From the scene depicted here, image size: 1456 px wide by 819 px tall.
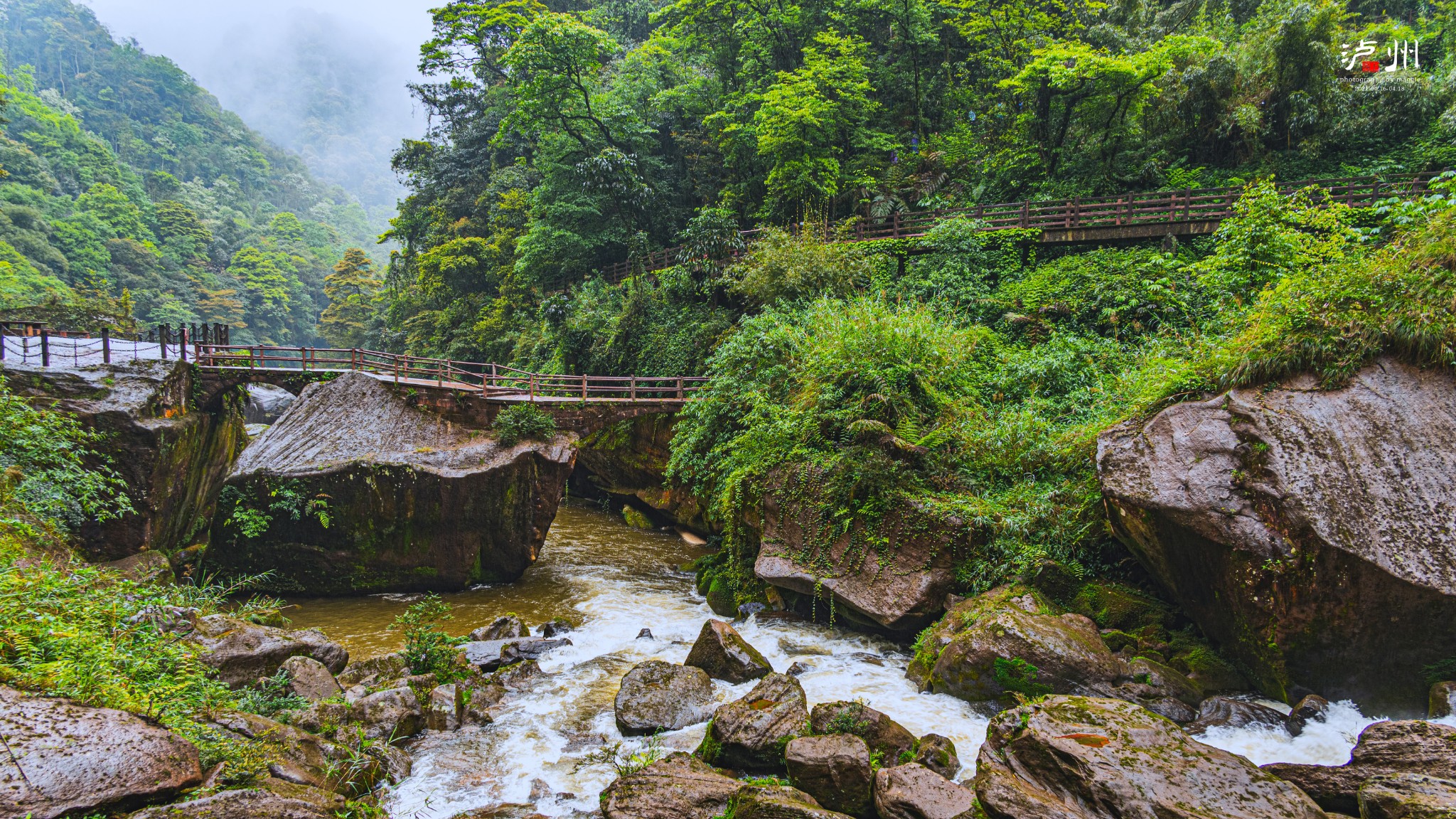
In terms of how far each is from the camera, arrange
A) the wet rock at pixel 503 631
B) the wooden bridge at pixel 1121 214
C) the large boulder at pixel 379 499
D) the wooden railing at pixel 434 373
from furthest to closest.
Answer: the wooden bridge at pixel 1121 214 → the wooden railing at pixel 434 373 → the large boulder at pixel 379 499 → the wet rock at pixel 503 631

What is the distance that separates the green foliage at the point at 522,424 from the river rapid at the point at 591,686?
10.4ft

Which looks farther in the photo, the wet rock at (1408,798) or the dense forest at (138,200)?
the dense forest at (138,200)

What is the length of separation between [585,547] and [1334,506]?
14.2m

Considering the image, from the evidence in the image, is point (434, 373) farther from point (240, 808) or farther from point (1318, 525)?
point (1318, 525)

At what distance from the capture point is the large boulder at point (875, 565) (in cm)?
894

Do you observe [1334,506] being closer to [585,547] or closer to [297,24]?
[585,547]

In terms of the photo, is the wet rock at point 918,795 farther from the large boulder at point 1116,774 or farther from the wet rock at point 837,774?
the large boulder at point 1116,774

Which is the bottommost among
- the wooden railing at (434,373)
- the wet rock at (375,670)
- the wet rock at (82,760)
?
the wet rock at (375,670)

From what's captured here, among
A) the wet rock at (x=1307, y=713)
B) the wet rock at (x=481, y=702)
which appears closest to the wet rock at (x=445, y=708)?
the wet rock at (x=481, y=702)

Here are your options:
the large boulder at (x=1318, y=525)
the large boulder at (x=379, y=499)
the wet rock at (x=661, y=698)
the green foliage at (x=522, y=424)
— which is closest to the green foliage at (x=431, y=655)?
the wet rock at (x=661, y=698)

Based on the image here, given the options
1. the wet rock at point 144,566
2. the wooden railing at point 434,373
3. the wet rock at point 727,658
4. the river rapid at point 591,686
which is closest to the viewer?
the river rapid at point 591,686

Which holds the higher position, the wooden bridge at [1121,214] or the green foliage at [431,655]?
the wooden bridge at [1121,214]

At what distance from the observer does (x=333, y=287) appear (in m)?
50.6

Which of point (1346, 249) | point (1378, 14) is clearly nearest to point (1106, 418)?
point (1346, 249)
